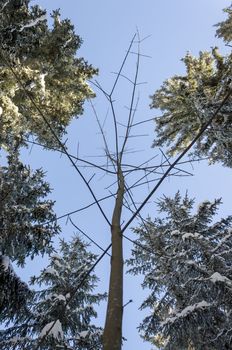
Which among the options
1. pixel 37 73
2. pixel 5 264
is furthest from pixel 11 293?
pixel 37 73

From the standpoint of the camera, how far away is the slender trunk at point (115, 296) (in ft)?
6.68

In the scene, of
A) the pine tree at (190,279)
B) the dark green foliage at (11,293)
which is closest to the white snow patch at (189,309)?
the pine tree at (190,279)

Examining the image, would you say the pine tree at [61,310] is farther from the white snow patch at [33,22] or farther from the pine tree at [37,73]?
the white snow patch at [33,22]

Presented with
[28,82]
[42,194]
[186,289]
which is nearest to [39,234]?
[42,194]

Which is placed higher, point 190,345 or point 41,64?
point 41,64

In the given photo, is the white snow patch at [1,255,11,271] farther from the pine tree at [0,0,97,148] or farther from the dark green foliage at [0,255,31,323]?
the pine tree at [0,0,97,148]

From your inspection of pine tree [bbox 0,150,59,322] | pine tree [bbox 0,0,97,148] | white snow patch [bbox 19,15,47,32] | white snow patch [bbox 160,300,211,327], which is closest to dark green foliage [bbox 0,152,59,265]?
pine tree [bbox 0,150,59,322]

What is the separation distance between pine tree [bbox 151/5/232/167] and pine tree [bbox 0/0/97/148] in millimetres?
3487

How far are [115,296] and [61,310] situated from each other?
4.86m

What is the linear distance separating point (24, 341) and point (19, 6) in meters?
10.7

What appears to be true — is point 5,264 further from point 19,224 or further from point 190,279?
point 190,279

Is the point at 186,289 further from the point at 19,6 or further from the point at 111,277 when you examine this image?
the point at 19,6

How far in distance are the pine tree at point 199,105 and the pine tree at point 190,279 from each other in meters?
3.81

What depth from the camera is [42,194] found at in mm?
9102
